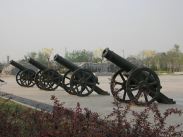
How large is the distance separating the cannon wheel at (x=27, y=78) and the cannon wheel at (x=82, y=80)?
424 inches

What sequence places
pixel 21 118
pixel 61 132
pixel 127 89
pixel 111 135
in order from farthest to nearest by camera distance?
pixel 127 89, pixel 21 118, pixel 111 135, pixel 61 132

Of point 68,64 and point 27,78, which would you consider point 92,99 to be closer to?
point 68,64

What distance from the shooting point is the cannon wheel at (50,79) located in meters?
24.1

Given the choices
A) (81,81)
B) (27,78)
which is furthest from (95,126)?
(27,78)

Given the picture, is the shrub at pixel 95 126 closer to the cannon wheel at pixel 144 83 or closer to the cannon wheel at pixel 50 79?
the cannon wheel at pixel 144 83

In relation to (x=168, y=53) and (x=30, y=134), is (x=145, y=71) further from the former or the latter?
(x=168, y=53)

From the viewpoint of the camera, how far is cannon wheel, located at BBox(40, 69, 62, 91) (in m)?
24.1

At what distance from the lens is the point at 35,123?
6059 mm

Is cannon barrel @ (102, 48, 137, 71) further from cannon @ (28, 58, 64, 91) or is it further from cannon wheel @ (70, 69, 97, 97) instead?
cannon @ (28, 58, 64, 91)

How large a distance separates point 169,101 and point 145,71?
4.19 feet

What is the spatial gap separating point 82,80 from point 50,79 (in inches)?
223

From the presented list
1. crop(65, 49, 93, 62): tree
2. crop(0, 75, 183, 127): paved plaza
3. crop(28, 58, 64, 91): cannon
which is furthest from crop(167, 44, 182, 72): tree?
crop(0, 75, 183, 127): paved plaza

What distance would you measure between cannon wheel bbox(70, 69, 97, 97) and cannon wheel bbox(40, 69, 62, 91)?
4.80m

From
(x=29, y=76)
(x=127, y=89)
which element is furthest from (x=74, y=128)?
(x=29, y=76)
